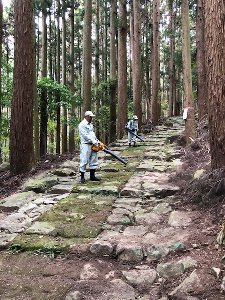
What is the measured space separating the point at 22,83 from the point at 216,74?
16.0ft

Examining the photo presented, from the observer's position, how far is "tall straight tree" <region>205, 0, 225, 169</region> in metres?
6.28

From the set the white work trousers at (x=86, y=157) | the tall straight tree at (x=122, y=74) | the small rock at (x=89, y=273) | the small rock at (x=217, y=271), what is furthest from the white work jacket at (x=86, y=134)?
the tall straight tree at (x=122, y=74)

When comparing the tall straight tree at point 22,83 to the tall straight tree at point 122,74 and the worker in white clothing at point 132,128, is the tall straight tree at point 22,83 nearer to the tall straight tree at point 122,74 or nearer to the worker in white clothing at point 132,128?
the worker in white clothing at point 132,128

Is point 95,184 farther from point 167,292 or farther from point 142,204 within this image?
point 167,292

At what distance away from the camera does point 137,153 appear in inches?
484

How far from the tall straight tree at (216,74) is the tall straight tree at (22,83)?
15.2ft

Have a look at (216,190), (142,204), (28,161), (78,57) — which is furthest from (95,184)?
(78,57)

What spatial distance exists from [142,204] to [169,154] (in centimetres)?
533

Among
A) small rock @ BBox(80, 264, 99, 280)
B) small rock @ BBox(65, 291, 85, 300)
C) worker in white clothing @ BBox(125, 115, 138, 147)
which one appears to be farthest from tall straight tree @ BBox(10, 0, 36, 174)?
small rock @ BBox(65, 291, 85, 300)

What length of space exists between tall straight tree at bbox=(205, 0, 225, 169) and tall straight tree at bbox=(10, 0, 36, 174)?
182 inches

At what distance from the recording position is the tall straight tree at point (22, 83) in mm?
9224

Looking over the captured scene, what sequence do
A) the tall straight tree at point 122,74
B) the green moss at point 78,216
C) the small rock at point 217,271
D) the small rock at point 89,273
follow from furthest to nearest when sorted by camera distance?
the tall straight tree at point 122,74, the green moss at point 78,216, the small rock at point 89,273, the small rock at point 217,271

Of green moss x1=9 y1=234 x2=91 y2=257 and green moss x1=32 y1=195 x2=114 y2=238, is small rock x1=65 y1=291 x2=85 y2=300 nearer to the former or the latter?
green moss x1=9 y1=234 x2=91 y2=257

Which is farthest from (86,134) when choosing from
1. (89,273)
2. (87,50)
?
(87,50)
